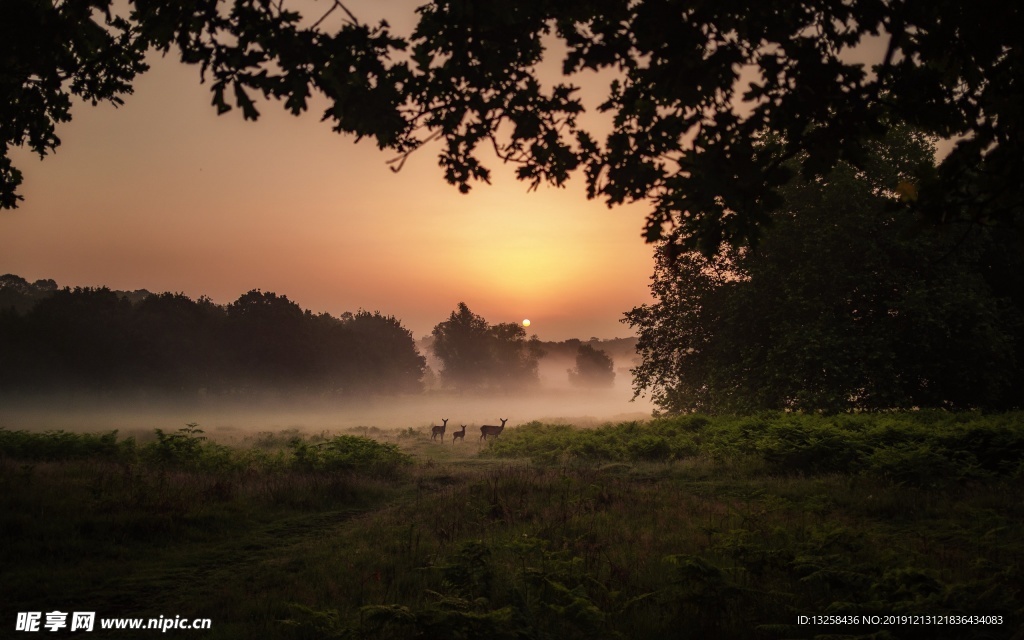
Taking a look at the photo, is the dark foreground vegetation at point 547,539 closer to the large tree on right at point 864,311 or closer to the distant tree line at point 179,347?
the large tree on right at point 864,311

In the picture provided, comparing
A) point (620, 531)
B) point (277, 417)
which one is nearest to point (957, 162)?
point (620, 531)

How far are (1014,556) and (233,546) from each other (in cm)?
1200

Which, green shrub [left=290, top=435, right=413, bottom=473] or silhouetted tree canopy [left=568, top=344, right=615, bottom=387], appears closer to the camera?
green shrub [left=290, top=435, right=413, bottom=473]

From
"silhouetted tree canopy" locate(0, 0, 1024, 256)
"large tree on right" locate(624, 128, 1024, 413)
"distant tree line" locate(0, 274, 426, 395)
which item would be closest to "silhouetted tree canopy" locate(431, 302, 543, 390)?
"distant tree line" locate(0, 274, 426, 395)

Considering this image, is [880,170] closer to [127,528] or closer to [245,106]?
[245,106]

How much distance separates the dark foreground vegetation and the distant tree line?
45.5 m

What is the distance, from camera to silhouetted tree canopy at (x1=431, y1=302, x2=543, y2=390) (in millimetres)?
102250

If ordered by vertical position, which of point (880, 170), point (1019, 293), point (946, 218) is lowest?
point (946, 218)

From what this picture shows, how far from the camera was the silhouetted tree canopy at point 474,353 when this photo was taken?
10225cm

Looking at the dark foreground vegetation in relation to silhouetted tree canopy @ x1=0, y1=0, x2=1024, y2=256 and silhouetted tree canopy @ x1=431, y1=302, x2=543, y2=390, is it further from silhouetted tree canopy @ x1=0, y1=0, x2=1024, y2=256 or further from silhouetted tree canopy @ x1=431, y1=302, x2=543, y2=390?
silhouetted tree canopy @ x1=431, y1=302, x2=543, y2=390

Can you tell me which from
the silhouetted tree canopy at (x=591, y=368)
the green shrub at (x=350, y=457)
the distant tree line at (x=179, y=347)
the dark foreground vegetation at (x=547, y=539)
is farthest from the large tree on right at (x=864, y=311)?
the silhouetted tree canopy at (x=591, y=368)

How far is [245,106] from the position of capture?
5.48m

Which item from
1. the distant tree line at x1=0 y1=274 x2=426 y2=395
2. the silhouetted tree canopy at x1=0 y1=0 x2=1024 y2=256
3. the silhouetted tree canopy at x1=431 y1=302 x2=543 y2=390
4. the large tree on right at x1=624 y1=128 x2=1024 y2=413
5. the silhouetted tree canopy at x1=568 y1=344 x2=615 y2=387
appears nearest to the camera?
the silhouetted tree canopy at x1=0 y1=0 x2=1024 y2=256

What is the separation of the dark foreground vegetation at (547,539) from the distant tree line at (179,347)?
45.5m
